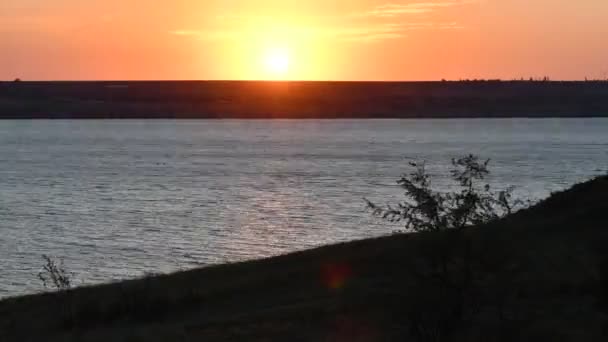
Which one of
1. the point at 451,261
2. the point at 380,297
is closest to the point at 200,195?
the point at 380,297

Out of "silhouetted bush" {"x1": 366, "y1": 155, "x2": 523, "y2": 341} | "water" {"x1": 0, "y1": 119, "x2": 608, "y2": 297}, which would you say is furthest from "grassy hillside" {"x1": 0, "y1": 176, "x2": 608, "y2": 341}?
"water" {"x1": 0, "y1": 119, "x2": 608, "y2": 297}

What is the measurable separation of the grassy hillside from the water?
26.8 feet

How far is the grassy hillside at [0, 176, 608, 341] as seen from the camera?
15375 millimetres

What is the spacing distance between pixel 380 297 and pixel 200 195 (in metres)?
40.3

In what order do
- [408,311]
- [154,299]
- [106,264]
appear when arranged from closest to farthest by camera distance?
[408,311] → [154,299] → [106,264]

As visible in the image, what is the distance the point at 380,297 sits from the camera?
17766mm

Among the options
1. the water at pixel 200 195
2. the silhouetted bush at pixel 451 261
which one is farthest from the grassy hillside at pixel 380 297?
the water at pixel 200 195

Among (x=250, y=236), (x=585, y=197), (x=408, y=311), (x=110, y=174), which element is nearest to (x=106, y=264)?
(x=250, y=236)

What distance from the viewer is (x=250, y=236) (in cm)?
3888

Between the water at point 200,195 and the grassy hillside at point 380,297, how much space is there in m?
8.15

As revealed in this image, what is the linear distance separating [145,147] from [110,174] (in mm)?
47648

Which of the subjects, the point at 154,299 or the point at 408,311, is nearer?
the point at 408,311

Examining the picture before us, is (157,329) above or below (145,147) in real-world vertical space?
below

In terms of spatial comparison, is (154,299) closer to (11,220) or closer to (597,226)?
(597,226)
